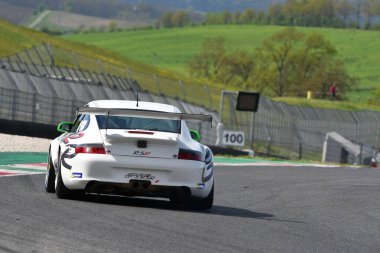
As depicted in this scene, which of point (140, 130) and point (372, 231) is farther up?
point (140, 130)

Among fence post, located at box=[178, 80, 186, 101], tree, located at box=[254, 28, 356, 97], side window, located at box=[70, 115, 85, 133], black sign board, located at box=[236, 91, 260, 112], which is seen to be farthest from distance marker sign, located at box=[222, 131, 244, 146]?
tree, located at box=[254, 28, 356, 97]

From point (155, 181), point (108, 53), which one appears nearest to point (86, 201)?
point (155, 181)

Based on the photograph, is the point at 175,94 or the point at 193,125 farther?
the point at 175,94

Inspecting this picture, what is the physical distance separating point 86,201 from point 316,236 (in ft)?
9.47

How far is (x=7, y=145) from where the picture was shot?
25766mm

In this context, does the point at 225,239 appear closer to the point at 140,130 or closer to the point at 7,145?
the point at 140,130

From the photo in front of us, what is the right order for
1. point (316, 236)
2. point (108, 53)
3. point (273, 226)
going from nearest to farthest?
point (316, 236)
point (273, 226)
point (108, 53)

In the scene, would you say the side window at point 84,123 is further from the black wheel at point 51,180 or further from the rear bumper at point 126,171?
the black wheel at point 51,180

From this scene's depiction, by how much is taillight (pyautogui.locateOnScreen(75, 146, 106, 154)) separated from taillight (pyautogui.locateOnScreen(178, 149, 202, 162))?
2.73 feet

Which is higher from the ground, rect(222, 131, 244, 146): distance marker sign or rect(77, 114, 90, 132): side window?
rect(77, 114, 90, 132): side window

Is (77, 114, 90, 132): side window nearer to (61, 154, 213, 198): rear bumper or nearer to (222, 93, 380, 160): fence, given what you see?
(61, 154, 213, 198): rear bumper

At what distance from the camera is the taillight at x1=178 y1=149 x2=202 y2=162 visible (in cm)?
1298

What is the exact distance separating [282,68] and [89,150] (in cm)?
10859

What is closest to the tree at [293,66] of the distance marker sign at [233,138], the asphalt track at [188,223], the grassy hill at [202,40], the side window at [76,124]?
the grassy hill at [202,40]
